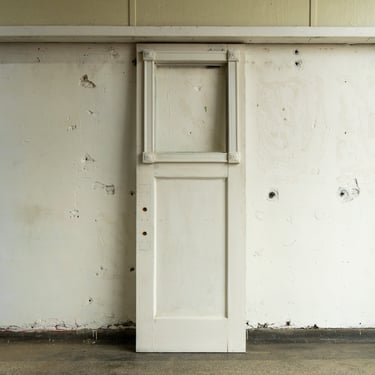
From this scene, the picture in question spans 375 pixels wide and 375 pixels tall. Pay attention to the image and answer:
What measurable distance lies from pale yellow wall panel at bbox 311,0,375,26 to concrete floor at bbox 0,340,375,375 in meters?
2.01

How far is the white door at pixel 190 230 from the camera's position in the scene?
232 centimetres

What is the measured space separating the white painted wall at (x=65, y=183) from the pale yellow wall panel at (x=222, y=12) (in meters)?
0.26

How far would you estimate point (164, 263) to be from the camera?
2.36 meters

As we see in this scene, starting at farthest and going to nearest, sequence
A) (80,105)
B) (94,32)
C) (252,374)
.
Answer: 1. (80,105)
2. (94,32)
3. (252,374)

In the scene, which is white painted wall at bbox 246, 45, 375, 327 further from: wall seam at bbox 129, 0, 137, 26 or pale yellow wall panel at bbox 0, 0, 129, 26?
pale yellow wall panel at bbox 0, 0, 129, 26

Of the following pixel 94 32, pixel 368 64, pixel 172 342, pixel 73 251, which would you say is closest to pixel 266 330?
pixel 172 342

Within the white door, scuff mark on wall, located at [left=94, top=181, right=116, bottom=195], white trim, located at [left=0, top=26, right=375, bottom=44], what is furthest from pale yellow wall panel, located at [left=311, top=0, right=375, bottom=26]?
scuff mark on wall, located at [left=94, top=181, right=116, bottom=195]

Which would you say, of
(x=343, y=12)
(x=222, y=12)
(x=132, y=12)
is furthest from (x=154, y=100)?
(x=343, y=12)

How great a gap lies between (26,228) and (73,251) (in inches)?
13.3

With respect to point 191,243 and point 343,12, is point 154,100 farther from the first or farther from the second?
point 343,12

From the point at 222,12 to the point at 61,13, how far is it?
0.98 metres

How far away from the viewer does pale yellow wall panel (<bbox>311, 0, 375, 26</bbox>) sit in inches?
91.4

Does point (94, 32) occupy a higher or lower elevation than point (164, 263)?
higher

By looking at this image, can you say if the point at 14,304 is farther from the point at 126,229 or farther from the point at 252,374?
the point at 252,374
